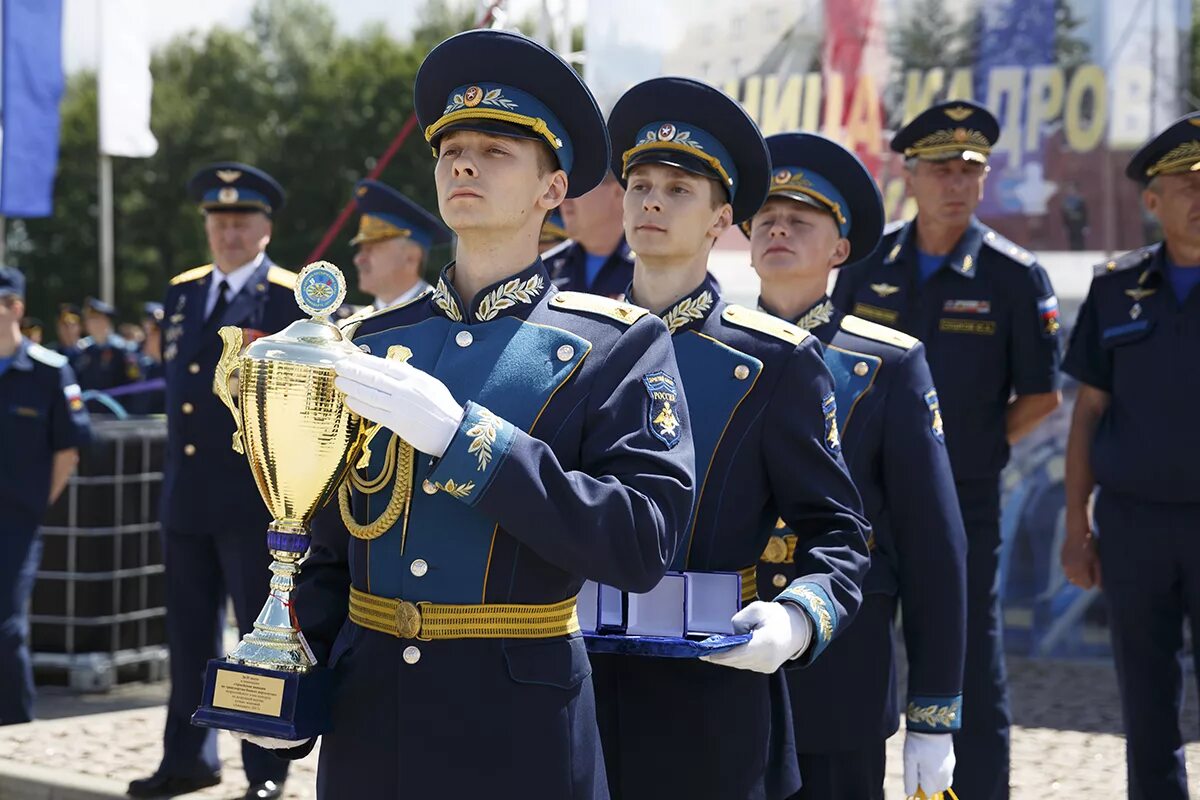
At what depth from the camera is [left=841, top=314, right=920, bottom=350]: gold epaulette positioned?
396cm

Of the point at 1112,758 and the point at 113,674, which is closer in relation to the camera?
the point at 1112,758

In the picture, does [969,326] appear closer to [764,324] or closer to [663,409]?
[764,324]

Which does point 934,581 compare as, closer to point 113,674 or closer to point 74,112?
point 113,674

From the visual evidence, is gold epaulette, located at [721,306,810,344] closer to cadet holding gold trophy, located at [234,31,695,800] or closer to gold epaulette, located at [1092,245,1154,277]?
cadet holding gold trophy, located at [234,31,695,800]

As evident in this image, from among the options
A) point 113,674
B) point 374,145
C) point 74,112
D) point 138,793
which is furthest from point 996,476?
point 74,112

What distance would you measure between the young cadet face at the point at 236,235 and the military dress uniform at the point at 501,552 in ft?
12.4

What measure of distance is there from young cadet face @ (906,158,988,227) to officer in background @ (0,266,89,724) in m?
3.98

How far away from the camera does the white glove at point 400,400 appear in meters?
2.34

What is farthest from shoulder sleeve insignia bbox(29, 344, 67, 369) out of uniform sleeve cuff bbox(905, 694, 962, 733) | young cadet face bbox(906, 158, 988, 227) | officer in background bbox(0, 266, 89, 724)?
uniform sleeve cuff bbox(905, 694, 962, 733)

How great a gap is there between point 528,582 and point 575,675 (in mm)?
183

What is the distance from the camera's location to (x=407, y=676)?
2590mm

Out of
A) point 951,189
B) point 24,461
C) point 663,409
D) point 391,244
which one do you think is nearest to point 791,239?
point 663,409

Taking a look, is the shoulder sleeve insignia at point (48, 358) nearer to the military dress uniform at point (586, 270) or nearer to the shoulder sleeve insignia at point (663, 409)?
the military dress uniform at point (586, 270)

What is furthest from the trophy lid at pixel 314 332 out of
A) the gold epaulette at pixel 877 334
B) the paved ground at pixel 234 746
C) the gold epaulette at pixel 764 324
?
the paved ground at pixel 234 746
